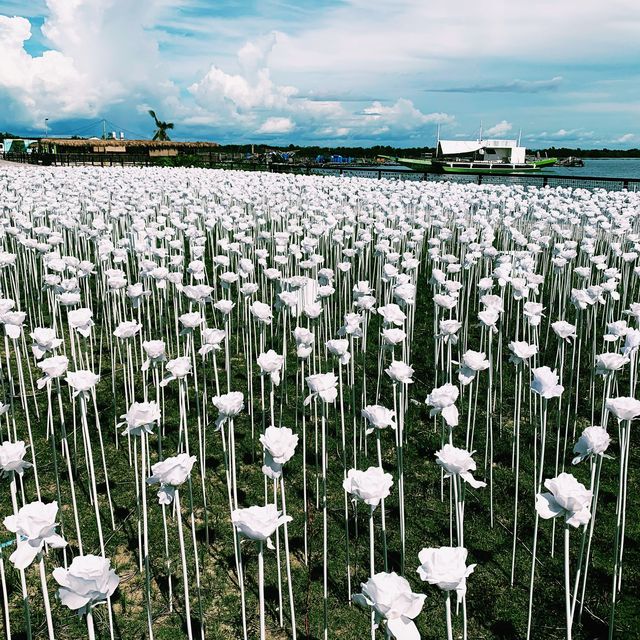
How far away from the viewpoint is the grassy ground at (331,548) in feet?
15.2

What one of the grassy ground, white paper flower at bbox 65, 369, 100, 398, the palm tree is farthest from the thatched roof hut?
white paper flower at bbox 65, 369, 100, 398

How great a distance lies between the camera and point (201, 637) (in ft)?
14.5

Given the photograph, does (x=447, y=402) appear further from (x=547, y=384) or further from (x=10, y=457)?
(x=10, y=457)

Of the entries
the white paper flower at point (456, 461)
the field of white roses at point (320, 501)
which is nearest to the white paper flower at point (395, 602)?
the field of white roses at point (320, 501)

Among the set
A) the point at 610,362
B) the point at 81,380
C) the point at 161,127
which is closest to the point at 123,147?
the point at 161,127

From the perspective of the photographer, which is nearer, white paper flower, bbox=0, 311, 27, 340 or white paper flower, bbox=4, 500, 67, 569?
white paper flower, bbox=4, 500, 67, 569

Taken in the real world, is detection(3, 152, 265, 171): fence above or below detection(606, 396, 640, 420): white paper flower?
above

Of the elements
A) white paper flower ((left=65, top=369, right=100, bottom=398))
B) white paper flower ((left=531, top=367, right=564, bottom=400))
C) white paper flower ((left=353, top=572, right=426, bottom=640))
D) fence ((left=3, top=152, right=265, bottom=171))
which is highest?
fence ((left=3, top=152, right=265, bottom=171))

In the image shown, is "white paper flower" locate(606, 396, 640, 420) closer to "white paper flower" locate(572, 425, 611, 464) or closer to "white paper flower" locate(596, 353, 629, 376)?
"white paper flower" locate(572, 425, 611, 464)

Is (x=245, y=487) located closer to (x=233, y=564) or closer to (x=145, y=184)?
(x=233, y=564)

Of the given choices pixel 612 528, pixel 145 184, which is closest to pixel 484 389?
pixel 612 528

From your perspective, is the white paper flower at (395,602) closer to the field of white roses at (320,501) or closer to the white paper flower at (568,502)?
the field of white roses at (320,501)

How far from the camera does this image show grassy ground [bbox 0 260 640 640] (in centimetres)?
464

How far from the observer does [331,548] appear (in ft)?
18.0
